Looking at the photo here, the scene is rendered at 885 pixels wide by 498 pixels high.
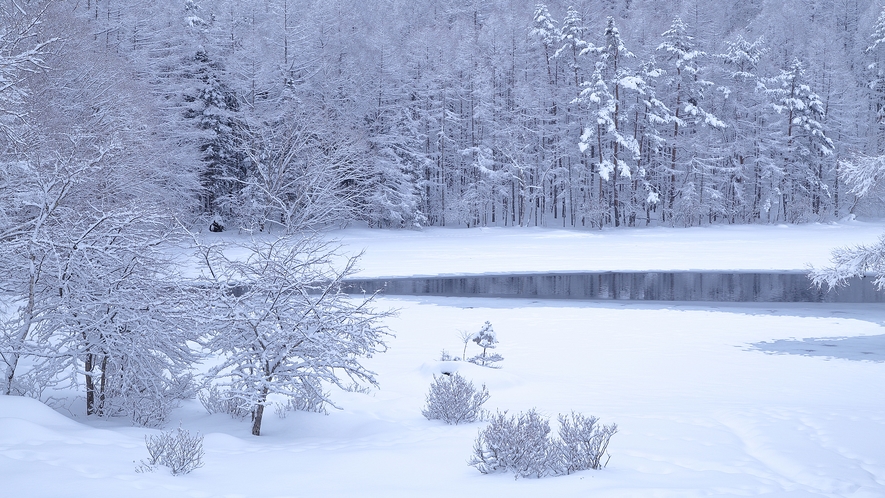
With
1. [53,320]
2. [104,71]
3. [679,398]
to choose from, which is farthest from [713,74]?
[53,320]

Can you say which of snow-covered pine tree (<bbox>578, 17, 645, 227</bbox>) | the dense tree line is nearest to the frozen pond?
the dense tree line

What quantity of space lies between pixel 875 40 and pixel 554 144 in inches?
1359

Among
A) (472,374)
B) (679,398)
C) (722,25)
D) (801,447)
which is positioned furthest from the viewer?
(722,25)

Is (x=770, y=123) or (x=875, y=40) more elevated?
(x=875, y=40)

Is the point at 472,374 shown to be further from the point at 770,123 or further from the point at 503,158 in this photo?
the point at 770,123

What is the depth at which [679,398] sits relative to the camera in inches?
370

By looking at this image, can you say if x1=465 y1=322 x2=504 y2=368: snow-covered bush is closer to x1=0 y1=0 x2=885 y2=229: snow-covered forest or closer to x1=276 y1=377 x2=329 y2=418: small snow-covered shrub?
x1=276 y1=377 x2=329 y2=418: small snow-covered shrub

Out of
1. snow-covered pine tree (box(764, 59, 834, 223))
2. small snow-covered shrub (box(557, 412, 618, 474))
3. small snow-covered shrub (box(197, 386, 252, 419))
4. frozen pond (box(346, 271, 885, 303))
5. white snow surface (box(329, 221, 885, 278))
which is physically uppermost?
snow-covered pine tree (box(764, 59, 834, 223))

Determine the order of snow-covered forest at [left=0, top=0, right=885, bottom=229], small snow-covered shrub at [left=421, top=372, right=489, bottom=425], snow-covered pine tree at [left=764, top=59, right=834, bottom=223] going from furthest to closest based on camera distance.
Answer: snow-covered pine tree at [left=764, top=59, right=834, bottom=223] → snow-covered forest at [left=0, top=0, right=885, bottom=229] → small snow-covered shrub at [left=421, top=372, right=489, bottom=425]

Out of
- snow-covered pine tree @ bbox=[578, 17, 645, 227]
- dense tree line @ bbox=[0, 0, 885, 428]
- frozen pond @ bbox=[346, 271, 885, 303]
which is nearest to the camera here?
frozen pond @ bbox=[346, 271, 885, 303]

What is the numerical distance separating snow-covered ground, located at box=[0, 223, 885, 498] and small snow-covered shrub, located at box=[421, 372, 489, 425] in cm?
18

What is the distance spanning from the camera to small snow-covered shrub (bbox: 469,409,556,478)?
5324mm

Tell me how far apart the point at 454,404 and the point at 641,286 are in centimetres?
1681

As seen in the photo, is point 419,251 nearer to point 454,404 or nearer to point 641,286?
point 641,286
